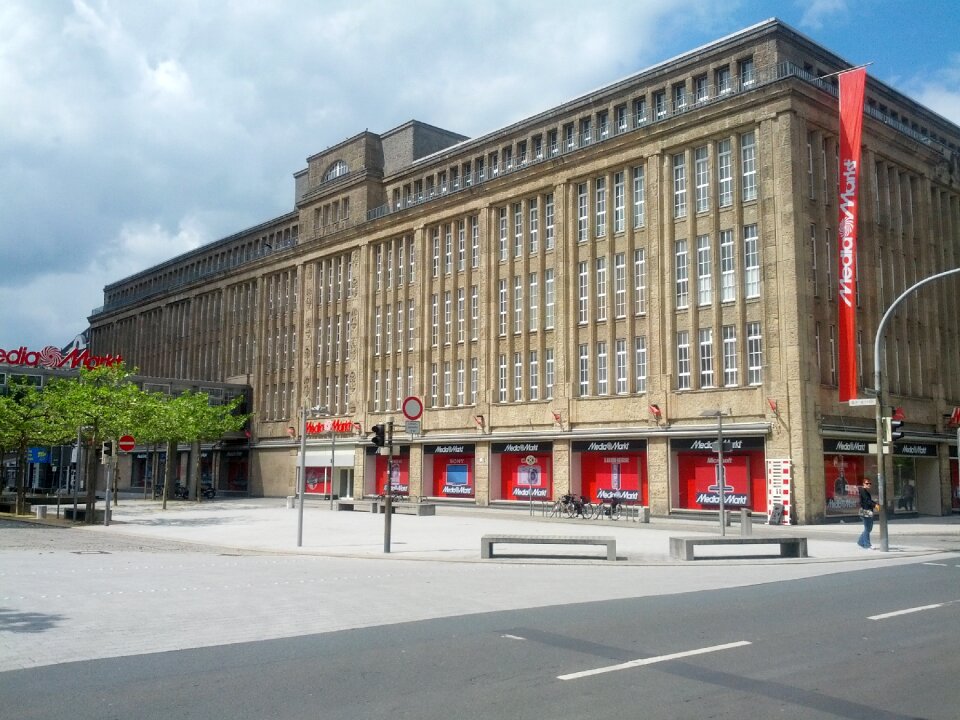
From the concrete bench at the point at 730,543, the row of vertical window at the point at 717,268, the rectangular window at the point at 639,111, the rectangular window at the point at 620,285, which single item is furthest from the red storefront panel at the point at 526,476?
the concrete bench at the point at 730,543

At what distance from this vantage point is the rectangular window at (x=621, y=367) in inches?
1581

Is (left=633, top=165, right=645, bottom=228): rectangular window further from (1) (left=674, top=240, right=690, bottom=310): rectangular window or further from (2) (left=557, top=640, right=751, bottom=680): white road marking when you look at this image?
(2) (left=557, top=640, right=751, bottom=680): white road marking

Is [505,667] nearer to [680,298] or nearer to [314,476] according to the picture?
[680,298]

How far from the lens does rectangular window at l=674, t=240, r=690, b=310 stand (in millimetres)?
37938

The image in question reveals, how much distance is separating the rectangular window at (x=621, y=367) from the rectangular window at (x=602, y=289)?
64.1 inches

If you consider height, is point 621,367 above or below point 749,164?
below

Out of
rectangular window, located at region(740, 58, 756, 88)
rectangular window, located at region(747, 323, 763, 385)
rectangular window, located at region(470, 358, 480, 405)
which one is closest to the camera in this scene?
rectangular window, located at region(747, 323, 763, 385)

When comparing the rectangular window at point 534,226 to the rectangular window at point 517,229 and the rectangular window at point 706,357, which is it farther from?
the rectangular window at point 706,357

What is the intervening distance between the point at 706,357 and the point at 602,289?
666 cm

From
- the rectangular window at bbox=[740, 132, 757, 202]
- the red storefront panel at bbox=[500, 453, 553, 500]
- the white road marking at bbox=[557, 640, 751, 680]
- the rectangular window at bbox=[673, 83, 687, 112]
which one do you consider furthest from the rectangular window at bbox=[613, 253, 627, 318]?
the white road marking at bbox=[557, 640, 751, 680]

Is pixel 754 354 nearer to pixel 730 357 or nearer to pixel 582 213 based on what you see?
pixel 730 357

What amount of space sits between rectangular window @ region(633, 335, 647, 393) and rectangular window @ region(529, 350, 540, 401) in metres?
5.96

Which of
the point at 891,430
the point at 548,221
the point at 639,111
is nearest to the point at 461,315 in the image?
the point at 548,221

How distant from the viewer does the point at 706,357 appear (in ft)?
121
